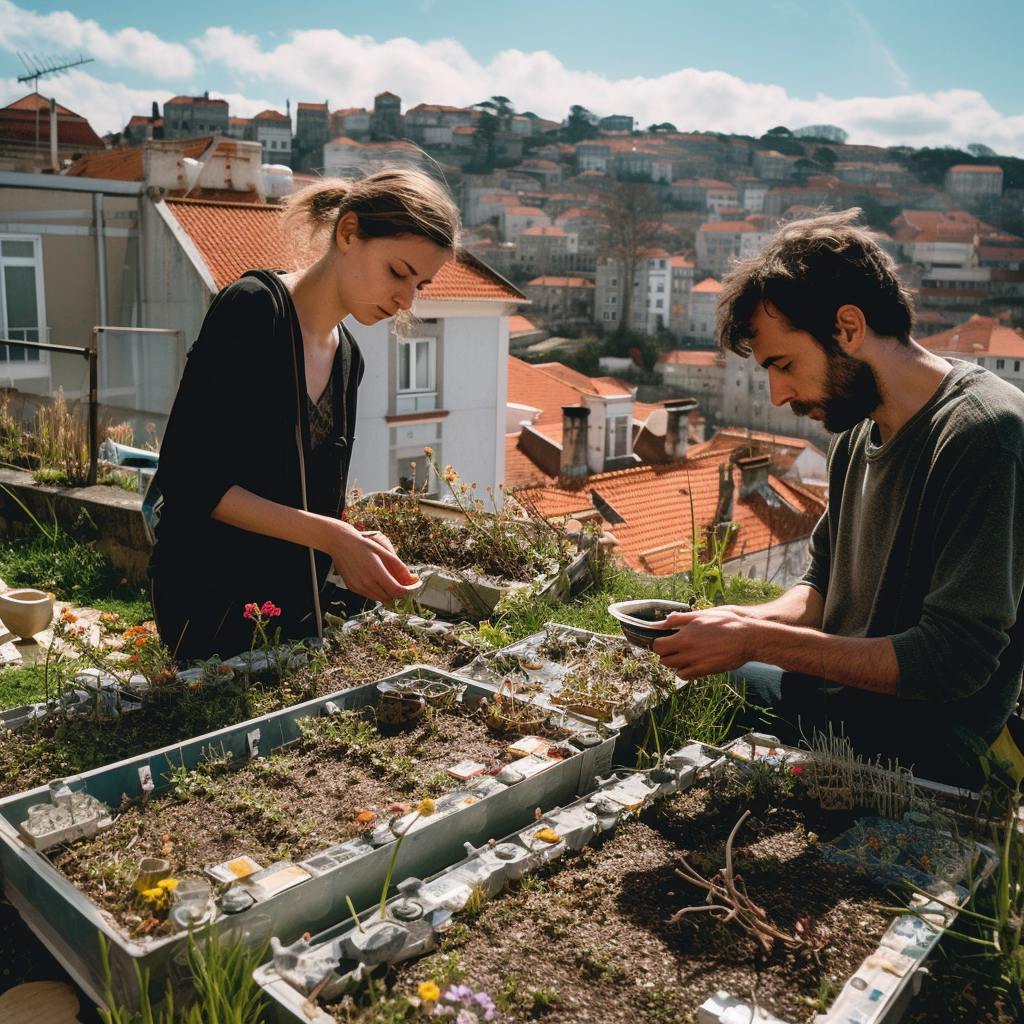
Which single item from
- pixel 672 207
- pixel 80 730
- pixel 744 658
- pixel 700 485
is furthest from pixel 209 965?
pixel 672 207

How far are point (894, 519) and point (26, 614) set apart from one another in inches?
131

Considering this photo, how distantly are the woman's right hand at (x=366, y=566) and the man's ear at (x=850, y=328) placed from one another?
1029mm

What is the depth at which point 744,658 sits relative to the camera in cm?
204

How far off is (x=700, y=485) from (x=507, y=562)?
17488mm

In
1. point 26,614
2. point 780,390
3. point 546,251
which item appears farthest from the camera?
point 546,251

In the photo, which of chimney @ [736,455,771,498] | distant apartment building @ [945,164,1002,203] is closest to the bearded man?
chimney @ [736,455,771,498]

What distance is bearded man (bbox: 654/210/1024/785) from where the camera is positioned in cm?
194

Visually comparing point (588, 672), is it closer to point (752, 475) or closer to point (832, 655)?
point (832, 655)

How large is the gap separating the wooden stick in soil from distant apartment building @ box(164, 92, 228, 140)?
120975mm

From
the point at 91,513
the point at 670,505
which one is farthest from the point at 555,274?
the point at 91,513

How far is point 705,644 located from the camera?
2.01m

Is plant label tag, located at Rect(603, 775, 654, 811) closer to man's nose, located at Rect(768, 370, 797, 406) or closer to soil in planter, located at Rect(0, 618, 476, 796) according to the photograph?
soil in planter, located at Rect(0, 618, 476, 796)

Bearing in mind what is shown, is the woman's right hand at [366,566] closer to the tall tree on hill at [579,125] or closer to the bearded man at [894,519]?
the bearded man at [894,519]

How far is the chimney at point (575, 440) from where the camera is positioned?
23.1 metres
